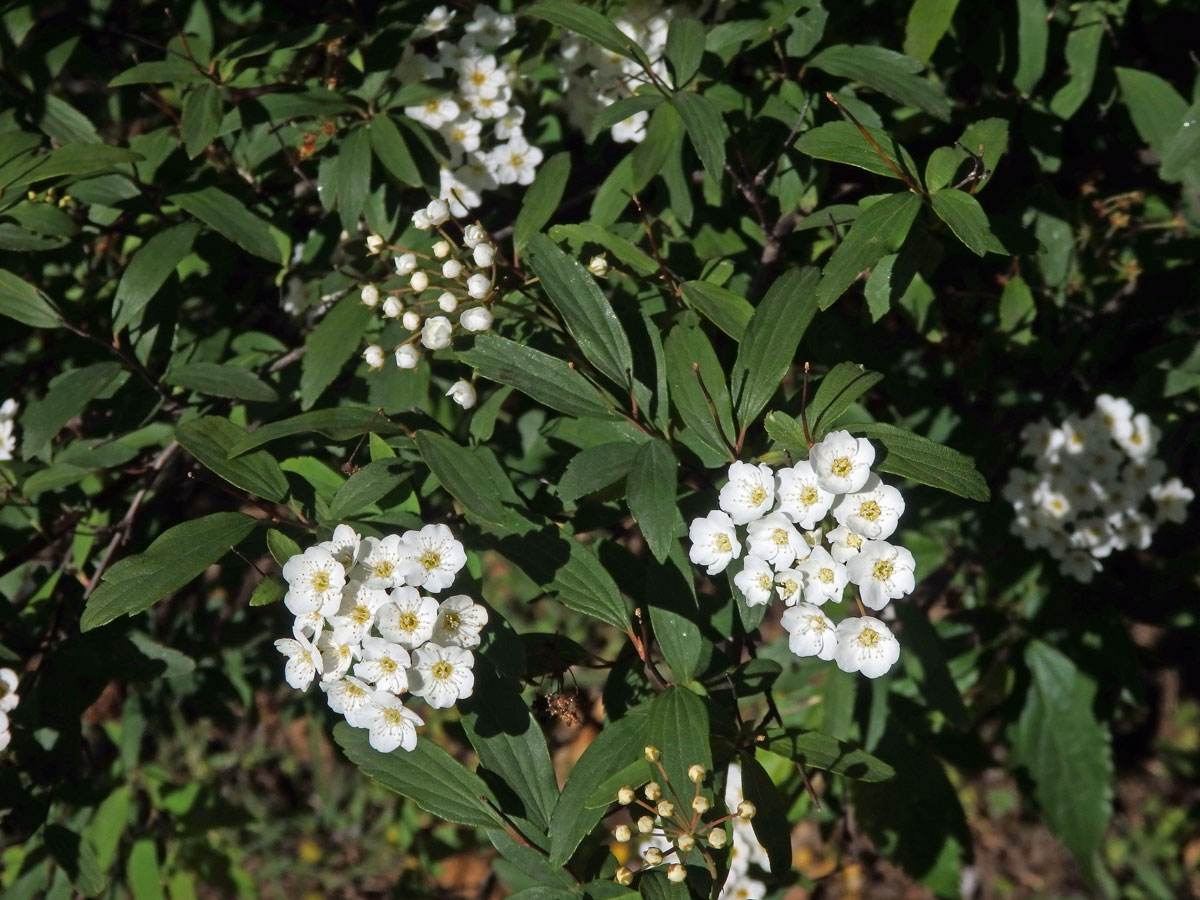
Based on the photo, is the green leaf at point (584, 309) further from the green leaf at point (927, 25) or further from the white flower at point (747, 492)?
the green leaf at point (927, 25)

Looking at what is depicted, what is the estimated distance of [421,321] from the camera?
77.4 inches

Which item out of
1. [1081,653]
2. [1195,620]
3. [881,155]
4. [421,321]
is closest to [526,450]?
[421,321]

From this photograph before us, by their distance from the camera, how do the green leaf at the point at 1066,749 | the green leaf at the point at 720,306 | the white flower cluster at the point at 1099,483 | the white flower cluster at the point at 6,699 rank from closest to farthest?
the green leaf at the point at 720,306 → the white flower cluster at the point at 6,699 → the white flower cluster at the point at 1099,483 → the green leaf at the point at 1066,749

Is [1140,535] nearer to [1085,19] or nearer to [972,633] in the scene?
[972,633]

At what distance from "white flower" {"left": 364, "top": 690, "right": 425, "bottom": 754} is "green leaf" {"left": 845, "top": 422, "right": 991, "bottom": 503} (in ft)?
2.76

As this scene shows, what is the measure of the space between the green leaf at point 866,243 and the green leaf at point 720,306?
21 centimetres

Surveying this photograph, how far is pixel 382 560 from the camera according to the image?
160 centimetres

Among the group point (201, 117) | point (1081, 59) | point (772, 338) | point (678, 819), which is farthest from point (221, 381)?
point (1081, 59)

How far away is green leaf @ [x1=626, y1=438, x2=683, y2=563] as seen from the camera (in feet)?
5.15

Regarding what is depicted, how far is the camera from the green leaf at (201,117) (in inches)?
76.7

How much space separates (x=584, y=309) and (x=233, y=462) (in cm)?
65

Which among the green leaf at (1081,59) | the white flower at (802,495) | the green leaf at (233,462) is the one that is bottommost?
the green leaf at (233,462)

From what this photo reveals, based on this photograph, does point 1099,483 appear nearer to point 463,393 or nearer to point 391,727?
point 463,393

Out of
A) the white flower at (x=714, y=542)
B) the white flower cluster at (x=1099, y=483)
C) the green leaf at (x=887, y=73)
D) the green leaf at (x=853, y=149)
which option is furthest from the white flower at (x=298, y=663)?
the white flower cluster at (x=1099, y=483)
